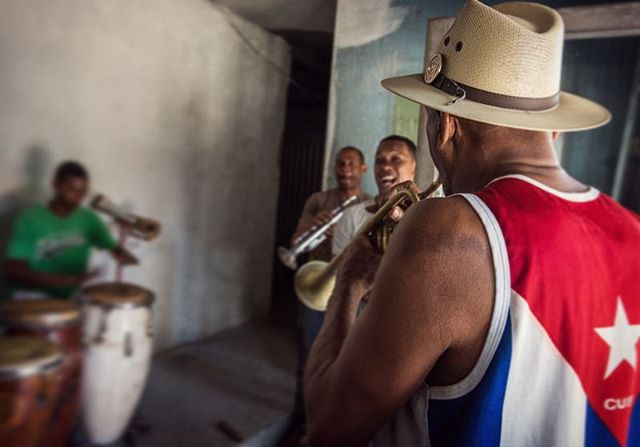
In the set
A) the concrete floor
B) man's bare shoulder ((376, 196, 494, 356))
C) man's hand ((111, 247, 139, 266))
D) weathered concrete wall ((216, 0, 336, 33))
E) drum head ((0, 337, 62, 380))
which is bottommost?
the concrete floor

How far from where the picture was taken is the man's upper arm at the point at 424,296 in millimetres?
491

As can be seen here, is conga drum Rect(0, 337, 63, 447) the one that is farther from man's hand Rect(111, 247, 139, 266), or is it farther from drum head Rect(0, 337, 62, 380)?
man's hand Rect(111, 247, 139, 266)

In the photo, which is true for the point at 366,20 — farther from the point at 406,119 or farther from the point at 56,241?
the point at 56,241

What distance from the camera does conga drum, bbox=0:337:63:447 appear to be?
1.30 meters

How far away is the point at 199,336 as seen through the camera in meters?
3.22

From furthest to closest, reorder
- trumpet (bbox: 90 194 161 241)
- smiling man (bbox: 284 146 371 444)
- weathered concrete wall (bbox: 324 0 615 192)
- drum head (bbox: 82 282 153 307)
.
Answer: trumpet (bbox: 90 194 161 241)
drum head (bbox: 82 282 153 307)
smiling man (bbox: 284 146 371 444)
weathered concrete wall (bbox: 324 0 615 192)

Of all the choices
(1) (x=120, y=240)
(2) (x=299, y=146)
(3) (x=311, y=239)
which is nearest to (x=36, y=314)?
(1) (x=120, y=240)

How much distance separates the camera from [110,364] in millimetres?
1976

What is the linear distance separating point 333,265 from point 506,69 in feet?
2.20

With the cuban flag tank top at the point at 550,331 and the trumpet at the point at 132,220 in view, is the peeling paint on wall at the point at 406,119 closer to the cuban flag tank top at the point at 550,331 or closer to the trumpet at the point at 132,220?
the cuban flag tank top at the point at 550,331

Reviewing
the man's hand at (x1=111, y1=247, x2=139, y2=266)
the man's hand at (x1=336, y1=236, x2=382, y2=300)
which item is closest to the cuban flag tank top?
the man's hand at (x1=336, y1=236, x2=382, y2=300)

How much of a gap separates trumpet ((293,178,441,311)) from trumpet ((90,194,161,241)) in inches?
51.7

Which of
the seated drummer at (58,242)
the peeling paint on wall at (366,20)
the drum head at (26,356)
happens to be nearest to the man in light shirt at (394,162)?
the peeling paint on wall at (366,20)

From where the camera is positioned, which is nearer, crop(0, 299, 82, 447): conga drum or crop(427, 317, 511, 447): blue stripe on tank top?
crop(427, 317, 511, 447): blue stripe on tank top
